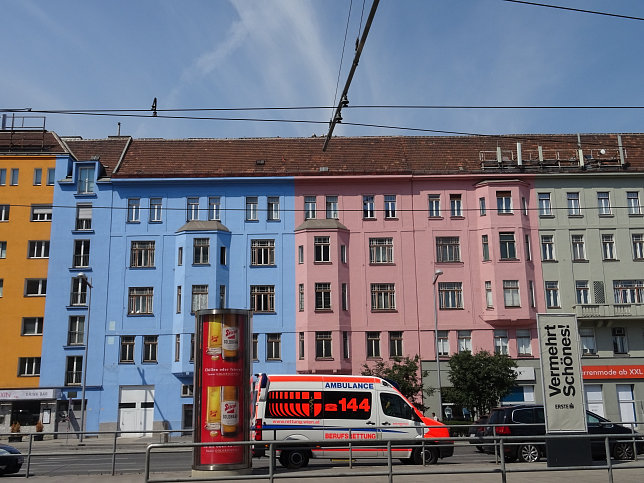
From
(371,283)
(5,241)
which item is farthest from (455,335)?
(5,241)

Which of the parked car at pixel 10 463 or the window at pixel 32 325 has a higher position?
the window at pixel 32 325

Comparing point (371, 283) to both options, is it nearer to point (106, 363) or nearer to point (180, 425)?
point (180, 425)

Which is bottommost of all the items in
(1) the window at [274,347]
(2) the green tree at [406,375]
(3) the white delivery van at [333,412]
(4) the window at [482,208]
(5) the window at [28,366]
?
(3) the white delivery van at [333,412]

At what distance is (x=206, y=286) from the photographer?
40.8m

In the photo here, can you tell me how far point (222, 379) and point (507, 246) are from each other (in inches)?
1163

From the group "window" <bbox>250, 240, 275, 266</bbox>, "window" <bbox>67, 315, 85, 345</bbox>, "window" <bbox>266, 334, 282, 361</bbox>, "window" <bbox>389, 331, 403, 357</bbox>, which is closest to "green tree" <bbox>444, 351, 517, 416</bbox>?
"window" <bbox>389, 331, 403, 357</bbox>

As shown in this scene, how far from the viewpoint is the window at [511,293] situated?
40.1 metres

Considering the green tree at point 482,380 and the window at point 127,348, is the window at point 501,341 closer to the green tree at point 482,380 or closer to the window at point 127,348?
the green tree at point 482,380

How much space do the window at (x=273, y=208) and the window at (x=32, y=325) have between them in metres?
16.0

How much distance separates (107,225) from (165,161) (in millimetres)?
5809

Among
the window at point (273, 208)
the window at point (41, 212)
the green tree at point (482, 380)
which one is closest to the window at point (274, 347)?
the window at point (273, 208)

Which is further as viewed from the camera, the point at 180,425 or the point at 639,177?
the point at 639,177

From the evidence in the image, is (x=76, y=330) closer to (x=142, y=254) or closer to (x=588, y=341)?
(x=142, y=254)

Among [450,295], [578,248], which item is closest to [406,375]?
[450,295]
